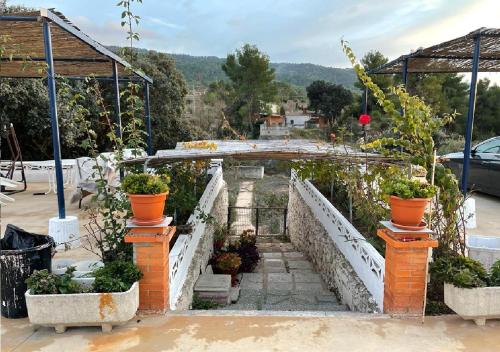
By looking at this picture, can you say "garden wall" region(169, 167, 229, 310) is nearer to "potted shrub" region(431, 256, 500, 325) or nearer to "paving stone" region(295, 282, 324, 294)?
"paving stone" region(295, 282, 324, 294)

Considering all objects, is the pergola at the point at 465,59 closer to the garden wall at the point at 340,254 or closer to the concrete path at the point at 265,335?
the garden wall at the point at 340,254

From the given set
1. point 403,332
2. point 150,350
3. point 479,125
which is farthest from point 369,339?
point 479,125

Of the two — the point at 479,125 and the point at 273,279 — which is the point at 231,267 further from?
the point at 479,125

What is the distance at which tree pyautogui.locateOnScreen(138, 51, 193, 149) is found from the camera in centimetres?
1908

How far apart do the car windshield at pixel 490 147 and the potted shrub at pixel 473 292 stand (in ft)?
23.7

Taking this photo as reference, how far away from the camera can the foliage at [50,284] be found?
2.85 m

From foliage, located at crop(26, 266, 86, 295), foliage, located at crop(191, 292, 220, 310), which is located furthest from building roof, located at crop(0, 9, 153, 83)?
foliage, located at crop(191, 292, 220, 310)

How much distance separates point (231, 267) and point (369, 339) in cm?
355

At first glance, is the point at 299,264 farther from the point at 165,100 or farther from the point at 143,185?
the point at 165,100

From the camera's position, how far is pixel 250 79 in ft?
119

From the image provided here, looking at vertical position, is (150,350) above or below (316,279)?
above

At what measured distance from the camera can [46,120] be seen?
500 inches

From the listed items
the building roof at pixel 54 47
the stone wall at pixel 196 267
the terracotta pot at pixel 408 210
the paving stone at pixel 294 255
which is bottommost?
the paving stone at pixel 294 255

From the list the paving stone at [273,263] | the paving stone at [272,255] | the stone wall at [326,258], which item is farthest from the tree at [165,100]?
the paving stone at [273,263]
